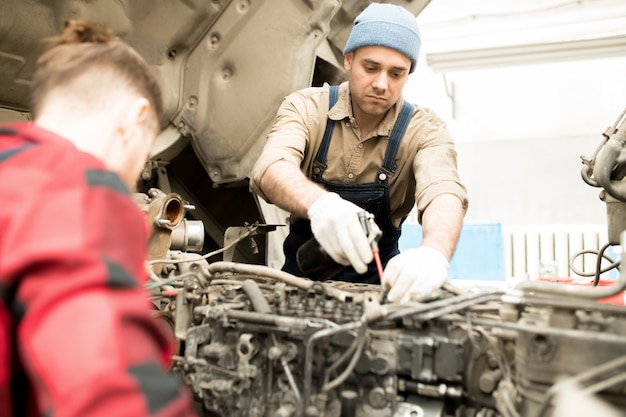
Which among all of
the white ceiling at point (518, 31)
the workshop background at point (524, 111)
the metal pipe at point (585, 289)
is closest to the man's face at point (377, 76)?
the metal pipe at point (585, 289)

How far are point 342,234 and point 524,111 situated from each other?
4.44 metres

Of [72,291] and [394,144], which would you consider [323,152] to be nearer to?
[394,144]

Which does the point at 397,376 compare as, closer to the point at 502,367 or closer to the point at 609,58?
the point at 502,367

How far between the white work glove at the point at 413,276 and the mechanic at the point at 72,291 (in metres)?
0.66

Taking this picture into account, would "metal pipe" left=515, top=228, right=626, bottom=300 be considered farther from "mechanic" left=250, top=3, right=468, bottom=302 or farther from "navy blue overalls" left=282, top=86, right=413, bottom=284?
"navy blue overalls" left=282, top=86, right=413, bottom=284

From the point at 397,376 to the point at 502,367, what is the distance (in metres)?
0.19

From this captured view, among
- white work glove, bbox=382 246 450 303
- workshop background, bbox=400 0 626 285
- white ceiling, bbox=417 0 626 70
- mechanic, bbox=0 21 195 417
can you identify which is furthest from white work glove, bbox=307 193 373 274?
white ceiling, bbox=417 0 626 70

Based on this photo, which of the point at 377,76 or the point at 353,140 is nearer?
the point at 377,76

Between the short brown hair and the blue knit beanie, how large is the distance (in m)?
1.11

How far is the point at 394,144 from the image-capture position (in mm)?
1931

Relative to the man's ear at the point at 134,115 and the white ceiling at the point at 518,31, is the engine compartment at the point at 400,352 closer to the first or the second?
the man's ear at the point at 134,115

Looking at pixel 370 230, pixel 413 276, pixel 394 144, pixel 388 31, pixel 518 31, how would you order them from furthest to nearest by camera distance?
pixel 518 31 → pixel 394 144 → pixel 388 31 → pixel 370 230 → pixel 413 276

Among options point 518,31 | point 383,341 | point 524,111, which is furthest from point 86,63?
point 524,111

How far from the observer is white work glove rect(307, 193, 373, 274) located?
1.35m
